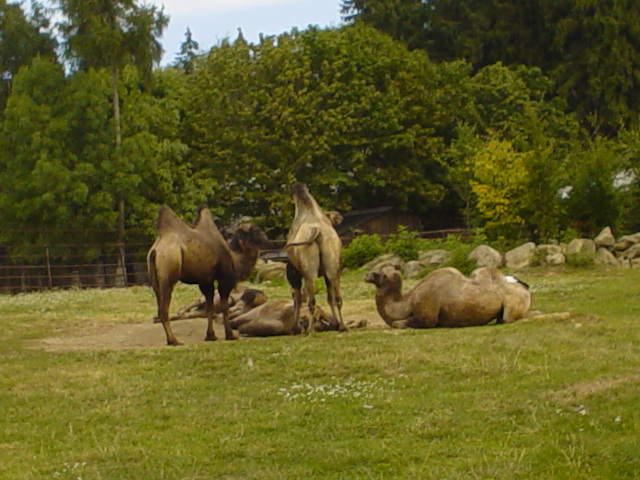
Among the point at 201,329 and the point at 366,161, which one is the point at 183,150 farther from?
the point at 201,329

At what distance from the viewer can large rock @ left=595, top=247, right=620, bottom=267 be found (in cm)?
2239

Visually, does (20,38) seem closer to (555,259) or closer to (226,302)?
(555,259)

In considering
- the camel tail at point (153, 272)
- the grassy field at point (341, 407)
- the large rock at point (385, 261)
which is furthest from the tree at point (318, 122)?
the grassy field at point (341, 407)

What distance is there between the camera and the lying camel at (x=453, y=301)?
12133 millimetres

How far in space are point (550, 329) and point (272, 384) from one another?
3.78 m

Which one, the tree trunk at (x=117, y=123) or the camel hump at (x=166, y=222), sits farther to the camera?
the tree trunk at (x=117, y=123)

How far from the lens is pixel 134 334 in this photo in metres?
13.9

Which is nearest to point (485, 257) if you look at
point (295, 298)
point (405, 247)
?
point (405, 247)

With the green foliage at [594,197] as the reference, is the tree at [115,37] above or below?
above

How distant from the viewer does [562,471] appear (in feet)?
19.3

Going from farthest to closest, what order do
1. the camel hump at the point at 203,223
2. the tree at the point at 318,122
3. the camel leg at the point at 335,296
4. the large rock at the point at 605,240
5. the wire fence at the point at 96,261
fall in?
the tree at the point at 318,122 → the wire fence at the point at 96,261 → the large rock at the point at 605,240 → the camel hump at the point at 203,223 → the camel leg at the point at 335,296

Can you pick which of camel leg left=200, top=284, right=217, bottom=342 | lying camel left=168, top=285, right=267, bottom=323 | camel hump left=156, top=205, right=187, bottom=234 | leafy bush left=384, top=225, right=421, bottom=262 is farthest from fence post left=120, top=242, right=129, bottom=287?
camel hump left=156, top=205, right=187, bottom=234

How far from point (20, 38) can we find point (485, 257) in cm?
2463

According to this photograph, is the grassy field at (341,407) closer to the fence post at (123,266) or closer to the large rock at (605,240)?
the large rock at (605,240)
